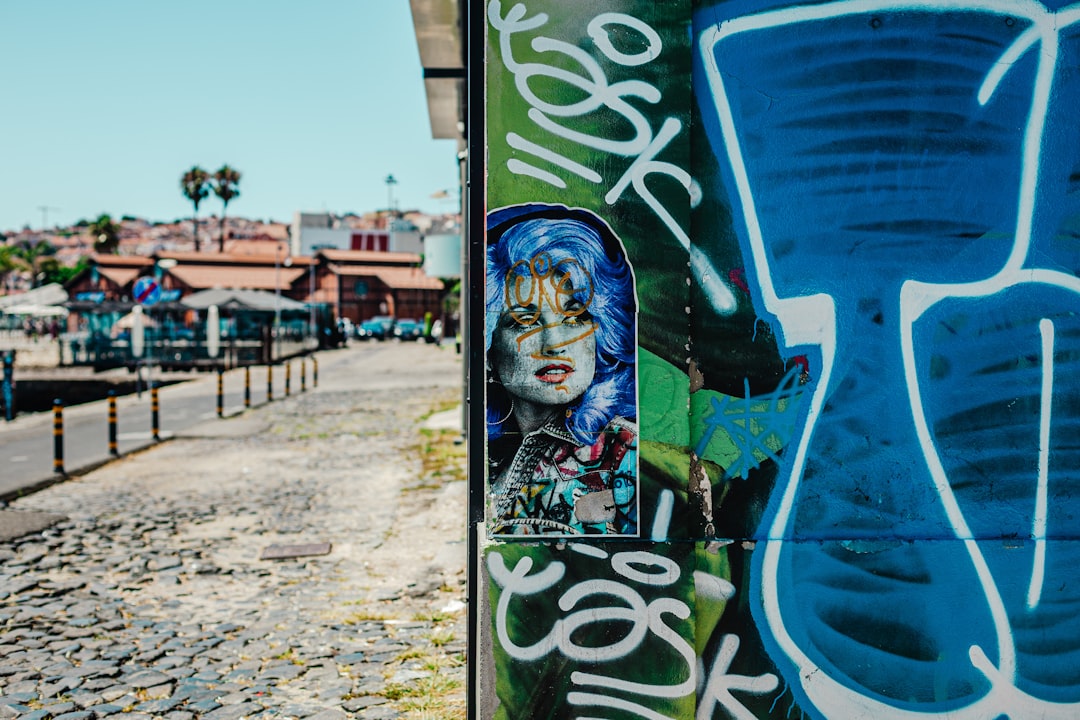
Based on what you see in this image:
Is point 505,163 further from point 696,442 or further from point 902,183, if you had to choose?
point 902,183

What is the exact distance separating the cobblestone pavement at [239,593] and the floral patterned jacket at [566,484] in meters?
1.69

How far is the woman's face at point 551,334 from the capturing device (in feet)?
10.5

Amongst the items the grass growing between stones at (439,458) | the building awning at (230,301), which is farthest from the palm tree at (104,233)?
the grass growing between stones at (439,458)

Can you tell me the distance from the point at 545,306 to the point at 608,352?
27 cm

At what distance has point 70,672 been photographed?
5.02 meters

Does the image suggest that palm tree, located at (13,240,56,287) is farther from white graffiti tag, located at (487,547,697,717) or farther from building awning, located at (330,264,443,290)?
white graffiti tag, located at (487,547,697,717)

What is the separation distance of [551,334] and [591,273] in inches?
9.9

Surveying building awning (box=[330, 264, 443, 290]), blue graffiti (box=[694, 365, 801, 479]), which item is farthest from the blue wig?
building awning (box=[330, 264, 443, 290])

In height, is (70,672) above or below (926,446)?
below

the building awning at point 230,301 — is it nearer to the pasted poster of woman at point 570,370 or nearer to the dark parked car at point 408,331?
the dark parked car at point 408,331

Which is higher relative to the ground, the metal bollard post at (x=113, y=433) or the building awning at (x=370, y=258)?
the building awning at (x=370, y=258)

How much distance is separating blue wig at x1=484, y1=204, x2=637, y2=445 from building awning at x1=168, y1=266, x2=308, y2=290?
6971 cm

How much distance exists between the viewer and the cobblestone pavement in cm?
474

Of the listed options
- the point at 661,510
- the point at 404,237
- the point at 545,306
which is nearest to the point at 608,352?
the point at 545,306
